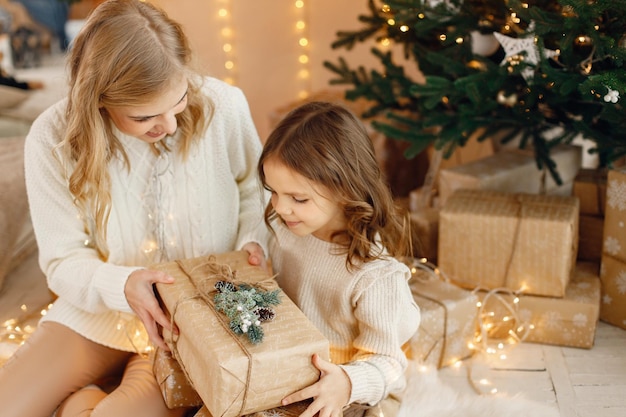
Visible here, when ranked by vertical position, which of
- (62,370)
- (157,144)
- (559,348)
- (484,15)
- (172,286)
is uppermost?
(484,15)

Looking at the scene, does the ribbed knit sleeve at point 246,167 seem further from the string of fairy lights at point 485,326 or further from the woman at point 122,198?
the string of fairy lights at point 485,326

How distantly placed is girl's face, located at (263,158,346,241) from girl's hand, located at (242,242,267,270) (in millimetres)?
136

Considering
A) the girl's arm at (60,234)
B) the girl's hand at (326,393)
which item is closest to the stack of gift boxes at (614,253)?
the girl's hand at (326,393)

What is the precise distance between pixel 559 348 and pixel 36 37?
302 cm

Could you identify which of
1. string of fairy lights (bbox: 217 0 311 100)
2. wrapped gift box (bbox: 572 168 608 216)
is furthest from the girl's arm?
string of fairy lights (bbox: 217 0 311 100)

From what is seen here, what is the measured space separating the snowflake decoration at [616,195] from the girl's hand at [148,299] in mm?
1172

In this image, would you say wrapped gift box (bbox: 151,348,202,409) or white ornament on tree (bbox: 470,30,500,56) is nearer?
wrapped gift box (bbox: 151,348,202,409)


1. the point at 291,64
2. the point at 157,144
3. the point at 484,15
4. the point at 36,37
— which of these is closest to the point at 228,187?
the point at 157,144

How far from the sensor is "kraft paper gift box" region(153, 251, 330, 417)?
1.07 m

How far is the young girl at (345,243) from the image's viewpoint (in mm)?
1248

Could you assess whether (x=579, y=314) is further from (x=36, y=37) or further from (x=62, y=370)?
(x=36, y=37)

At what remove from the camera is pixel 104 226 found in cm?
146

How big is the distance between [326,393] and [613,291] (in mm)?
1079

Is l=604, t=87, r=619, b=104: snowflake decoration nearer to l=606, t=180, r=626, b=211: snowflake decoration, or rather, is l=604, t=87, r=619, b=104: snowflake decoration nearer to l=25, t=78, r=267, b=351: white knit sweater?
l=606, t=180, r=626, b=211: snowflake decoration
